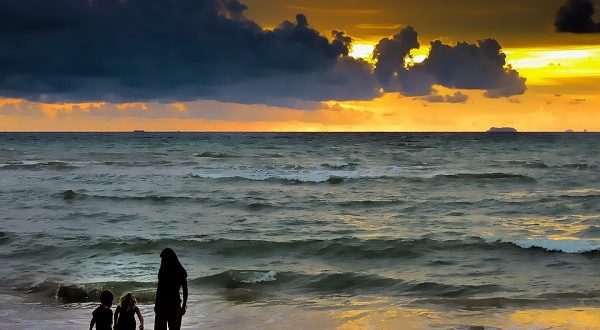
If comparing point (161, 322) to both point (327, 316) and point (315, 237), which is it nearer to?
point (327, 316)

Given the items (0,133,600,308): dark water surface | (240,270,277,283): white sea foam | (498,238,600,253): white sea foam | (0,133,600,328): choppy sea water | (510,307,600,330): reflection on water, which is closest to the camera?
(510,307,600,330): reflection on water

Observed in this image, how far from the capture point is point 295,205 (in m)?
31.3

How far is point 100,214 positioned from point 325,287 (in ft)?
48.6

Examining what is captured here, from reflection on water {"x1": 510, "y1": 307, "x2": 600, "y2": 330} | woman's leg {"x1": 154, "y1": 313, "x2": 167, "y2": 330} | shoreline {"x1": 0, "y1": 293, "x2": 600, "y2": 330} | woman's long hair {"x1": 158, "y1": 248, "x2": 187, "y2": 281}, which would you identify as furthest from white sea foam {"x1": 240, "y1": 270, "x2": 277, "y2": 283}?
woman's long hair {"x1": 158, "y1": 248, "x2": 187, "y2": 281}

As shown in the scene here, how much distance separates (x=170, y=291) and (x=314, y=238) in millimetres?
12740

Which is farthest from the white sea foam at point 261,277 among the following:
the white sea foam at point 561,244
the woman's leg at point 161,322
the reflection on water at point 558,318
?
the white sea foam at point 561,244

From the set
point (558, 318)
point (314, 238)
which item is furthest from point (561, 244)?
point (558, 318)

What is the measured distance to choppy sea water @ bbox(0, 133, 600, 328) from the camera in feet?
51.9

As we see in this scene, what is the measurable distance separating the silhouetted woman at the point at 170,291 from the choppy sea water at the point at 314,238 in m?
5.36

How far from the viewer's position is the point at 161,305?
31.4 ft

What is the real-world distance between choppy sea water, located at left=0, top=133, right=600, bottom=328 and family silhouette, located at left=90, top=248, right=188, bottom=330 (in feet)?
17.7

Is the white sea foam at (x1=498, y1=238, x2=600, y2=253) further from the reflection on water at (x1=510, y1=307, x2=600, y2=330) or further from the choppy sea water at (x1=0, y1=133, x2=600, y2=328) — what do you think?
the reflection on water at (x1=510, y1=307, x2=600, y2=330)

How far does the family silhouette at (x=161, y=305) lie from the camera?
927 centimetres

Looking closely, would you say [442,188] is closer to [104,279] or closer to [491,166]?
[491,166]
